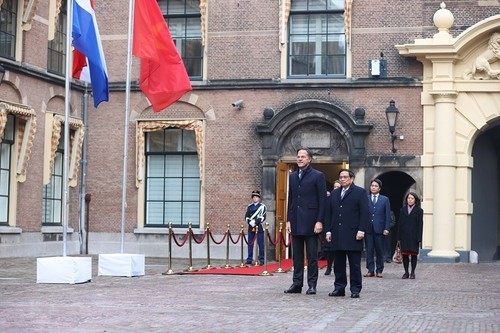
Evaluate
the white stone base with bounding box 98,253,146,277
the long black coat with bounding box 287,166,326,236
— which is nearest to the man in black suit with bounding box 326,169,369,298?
the long black coat with bounding box 287,166,326,236

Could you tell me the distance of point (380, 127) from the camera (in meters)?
26.2

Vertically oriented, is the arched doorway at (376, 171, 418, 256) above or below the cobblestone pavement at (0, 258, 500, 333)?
above

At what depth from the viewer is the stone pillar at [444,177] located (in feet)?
83.7

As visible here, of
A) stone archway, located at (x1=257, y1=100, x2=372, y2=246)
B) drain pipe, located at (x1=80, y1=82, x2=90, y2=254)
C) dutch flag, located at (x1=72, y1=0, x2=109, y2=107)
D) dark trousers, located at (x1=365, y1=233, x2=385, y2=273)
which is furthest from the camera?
drain pipe, located at (x1=80, y1=82, x2=90, y2=254)

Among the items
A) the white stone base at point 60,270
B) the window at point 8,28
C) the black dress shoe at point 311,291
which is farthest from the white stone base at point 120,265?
the window at point 8,28

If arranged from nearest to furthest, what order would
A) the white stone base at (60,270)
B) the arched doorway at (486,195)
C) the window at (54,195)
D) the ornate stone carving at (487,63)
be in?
the white stone base at (60,270)
the ornate stone carving at (487,63)
the window at (54,195)
the arched doorway at (486,195)

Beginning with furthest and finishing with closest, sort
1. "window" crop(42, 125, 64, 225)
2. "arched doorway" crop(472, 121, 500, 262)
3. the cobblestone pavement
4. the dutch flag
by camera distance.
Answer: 1. "arched doorway" crop(472, 121, 500, 262)
2. "window" crop(42, 125, 64, 225)
3. the dutch flag
4. the cobblestone pavement

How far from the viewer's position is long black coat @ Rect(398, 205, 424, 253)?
18.6 meters

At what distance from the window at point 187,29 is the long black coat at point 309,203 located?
13.3 m

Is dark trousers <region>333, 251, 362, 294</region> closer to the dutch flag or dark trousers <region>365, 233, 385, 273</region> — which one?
dark trousers <region>365, 233, 385, 273</region>

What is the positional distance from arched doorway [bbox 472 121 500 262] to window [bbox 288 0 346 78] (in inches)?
173

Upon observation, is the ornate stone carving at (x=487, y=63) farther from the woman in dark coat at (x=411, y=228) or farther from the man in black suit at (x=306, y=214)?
the man in black suit at (x=306, y=214)

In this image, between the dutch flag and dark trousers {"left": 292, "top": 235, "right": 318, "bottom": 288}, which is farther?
the dutch flag

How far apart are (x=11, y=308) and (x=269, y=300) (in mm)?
3225
